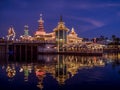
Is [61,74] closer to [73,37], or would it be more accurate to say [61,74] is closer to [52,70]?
[52,70]

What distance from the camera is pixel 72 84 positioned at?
20.1 meters

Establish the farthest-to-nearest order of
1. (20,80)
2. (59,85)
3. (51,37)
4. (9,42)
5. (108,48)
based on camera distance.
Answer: (108,48), (51,37), (9,42), (20,80), (59,85)

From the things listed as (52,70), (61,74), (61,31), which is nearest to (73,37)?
(61,31)

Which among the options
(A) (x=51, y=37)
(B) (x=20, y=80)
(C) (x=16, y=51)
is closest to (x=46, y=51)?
(C) (x=16, y=51)

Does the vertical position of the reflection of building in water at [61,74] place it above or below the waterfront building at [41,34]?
below

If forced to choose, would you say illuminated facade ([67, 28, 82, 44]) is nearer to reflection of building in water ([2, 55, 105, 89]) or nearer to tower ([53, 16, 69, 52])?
tower ([53, 16, 69, 52])

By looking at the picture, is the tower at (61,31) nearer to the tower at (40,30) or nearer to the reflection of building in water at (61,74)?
the tower at (40,30)

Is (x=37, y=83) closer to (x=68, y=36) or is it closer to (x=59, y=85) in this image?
(x=59, y=85)

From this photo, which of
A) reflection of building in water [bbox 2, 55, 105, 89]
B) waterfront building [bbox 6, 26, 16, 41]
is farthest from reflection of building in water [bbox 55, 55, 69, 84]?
waterfront building [bbox 6, 26, 16, 41]

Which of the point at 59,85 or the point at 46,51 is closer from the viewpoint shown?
the point at 59,85

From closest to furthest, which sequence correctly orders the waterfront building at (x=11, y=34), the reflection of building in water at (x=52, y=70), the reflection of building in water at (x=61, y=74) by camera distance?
the reflection of building in water at (x=61, y=74) < the reflection of building in water at (x=52, y=70) < the waterfront building at (x=11, y=34)

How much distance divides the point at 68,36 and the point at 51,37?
5.06 m

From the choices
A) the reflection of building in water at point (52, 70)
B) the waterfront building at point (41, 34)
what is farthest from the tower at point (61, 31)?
the reflection of building in water at point (52, 70)

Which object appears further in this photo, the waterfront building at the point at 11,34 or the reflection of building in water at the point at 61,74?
the waterfront building at the point at 11,34
